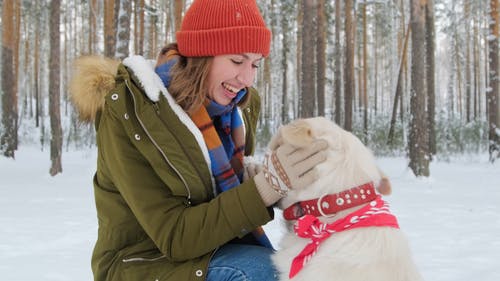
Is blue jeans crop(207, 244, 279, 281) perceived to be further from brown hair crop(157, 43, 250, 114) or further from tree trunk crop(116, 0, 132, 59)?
tree trunk crop(116, 0, 132, 59)

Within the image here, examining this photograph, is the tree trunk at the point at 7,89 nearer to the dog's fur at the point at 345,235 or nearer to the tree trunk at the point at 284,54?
the tree trunk at the point at 284,54

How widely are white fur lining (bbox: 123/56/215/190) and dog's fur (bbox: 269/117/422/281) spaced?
29cm

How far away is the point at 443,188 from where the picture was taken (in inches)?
332

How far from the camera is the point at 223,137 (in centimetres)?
217

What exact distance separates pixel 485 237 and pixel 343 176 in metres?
3.94

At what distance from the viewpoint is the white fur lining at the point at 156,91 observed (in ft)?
5.82

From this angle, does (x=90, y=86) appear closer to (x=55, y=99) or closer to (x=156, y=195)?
(x=156, y=195)

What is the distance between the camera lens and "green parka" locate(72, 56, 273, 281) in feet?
5.47

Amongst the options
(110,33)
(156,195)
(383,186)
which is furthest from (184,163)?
(110,33)

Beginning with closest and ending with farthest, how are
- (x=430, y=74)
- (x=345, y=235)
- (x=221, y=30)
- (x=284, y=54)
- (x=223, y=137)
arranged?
(x=345, y=235) → (x=221, y=30) → (x=223, y=137) → (x=430, y=74) → (x=284, y=54)

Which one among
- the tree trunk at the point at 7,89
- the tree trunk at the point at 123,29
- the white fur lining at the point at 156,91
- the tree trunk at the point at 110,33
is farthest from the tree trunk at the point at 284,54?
the white fur lining at the point at 156,91

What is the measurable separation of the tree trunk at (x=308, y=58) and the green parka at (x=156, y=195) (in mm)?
7454

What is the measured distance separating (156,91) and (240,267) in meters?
0.75

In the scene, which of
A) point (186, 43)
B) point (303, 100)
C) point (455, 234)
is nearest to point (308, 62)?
point (303, 100)
